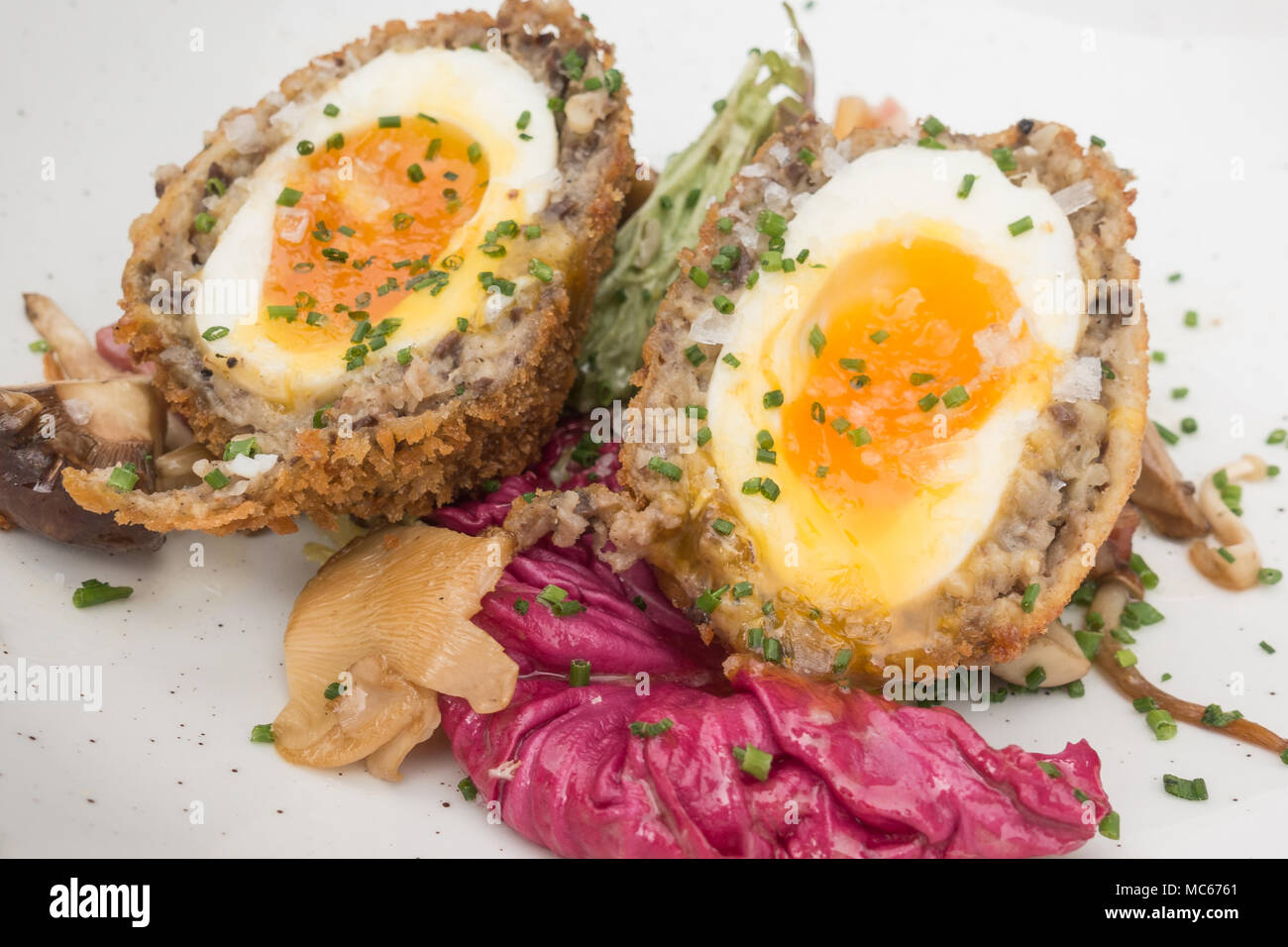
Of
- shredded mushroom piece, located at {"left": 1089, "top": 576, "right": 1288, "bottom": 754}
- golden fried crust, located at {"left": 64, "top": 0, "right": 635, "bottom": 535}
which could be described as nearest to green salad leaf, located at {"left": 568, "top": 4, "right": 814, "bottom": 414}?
golden fried crust, located at {"left": 64, "top": 0, "right": 635, "bottom": 535}

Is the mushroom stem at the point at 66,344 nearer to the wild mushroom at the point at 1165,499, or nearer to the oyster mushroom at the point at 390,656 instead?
the oyster mushroom at the point at 390,656

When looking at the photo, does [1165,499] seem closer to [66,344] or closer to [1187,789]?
[1187,789]

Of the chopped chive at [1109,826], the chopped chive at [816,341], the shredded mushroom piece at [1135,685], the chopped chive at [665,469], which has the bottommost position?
the chopped chive at [1109,826]

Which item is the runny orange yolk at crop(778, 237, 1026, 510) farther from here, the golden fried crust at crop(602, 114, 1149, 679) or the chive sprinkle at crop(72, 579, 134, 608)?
the chive sprinkle at crop(72, 579, 134, 608)

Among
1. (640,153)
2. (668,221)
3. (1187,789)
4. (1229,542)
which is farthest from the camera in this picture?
(640,153)

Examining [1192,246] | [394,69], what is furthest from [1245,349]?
[394,69]

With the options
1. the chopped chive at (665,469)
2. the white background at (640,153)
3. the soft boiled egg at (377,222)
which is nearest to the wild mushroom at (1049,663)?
the white background at (640,153)

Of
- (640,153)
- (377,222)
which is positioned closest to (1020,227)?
(377,222)
